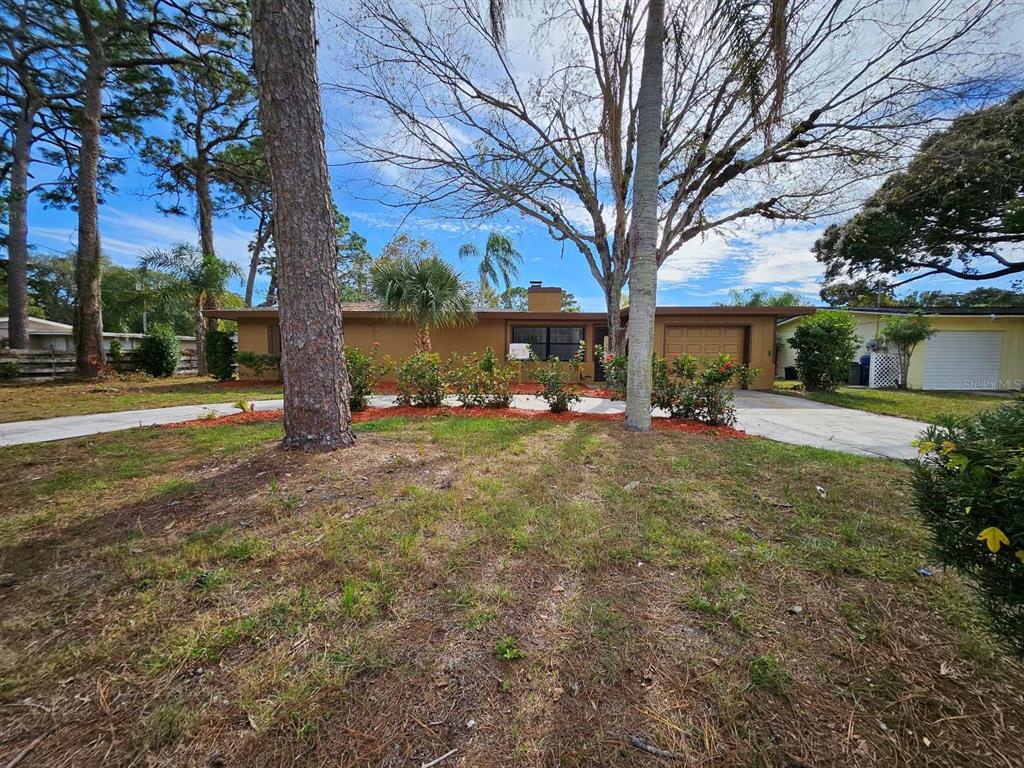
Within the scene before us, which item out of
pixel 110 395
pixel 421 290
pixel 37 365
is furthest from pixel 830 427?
pixel 37 365

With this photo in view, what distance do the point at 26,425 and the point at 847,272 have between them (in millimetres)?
27711

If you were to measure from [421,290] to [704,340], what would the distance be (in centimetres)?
905

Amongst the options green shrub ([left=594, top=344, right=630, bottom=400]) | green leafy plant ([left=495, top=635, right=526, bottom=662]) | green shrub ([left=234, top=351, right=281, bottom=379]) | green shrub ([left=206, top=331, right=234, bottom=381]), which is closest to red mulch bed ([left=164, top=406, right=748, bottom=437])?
green shrub ([left=594, top=344, right=630, bottom=400])

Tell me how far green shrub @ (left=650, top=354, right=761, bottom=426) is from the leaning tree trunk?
53.1ft

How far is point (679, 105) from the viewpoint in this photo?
28.8 feet

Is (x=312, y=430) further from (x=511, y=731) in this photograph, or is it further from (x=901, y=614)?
(x=901, y=614)

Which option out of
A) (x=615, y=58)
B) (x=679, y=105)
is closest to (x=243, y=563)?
(x=615, y=58)

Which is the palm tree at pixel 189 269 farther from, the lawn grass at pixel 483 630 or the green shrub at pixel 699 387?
the green shrub at pixel 699 387

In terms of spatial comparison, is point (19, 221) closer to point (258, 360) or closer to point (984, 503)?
point (258, 360)

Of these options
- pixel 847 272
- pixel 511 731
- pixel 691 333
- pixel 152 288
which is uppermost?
pixel 847 272

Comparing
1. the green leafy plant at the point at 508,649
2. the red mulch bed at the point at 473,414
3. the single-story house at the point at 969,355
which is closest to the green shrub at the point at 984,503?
the green leafy plant at the point at 508,649

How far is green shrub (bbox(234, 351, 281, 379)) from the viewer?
37.8 feet

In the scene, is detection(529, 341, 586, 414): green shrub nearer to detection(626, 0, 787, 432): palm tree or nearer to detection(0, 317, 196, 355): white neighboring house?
detection(626, 0, 787, 432): palm tree

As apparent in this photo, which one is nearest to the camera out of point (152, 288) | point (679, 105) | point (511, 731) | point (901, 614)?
point (511, 731)
